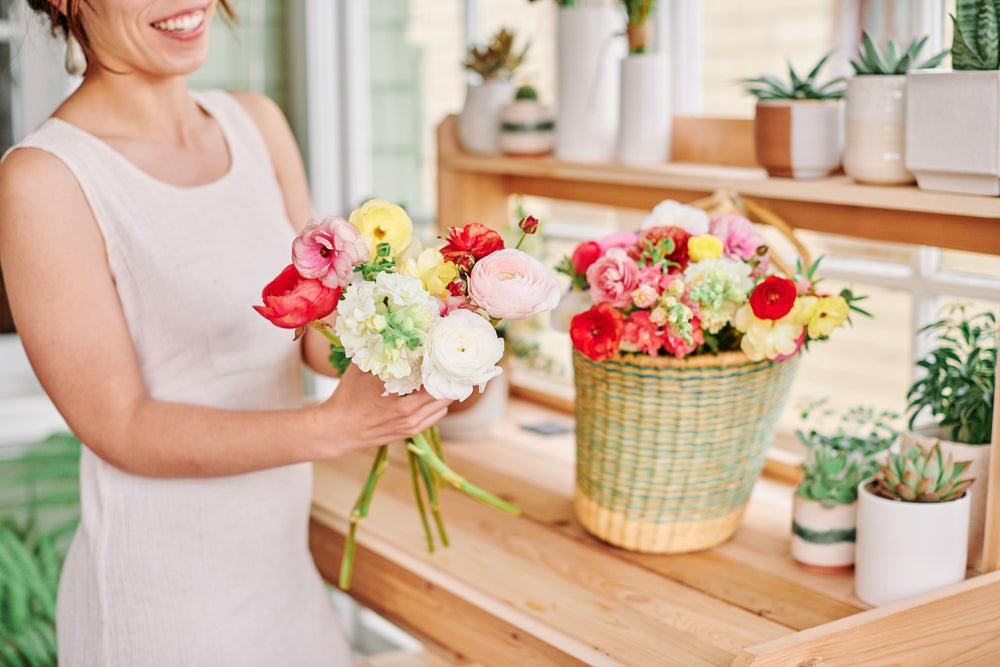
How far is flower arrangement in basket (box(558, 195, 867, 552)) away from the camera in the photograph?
153 centimetres

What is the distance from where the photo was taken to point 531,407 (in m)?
2.54

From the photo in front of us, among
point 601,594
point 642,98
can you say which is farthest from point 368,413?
point 642,98

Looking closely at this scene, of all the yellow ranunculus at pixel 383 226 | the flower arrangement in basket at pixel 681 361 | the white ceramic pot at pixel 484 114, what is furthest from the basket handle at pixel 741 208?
the yellow ranunculus at pixel 383 226

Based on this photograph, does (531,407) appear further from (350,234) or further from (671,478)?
(350,234)

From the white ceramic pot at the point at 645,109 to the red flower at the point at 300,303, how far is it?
90 centimetres

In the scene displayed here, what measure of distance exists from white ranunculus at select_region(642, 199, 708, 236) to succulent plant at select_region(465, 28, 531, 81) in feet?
2.33

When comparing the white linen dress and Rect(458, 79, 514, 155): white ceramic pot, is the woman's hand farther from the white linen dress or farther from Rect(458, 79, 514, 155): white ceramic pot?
Rect(458, 79, 514, 155): white ceramic pot

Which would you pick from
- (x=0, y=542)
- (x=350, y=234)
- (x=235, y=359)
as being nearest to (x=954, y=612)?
(x=350, y=234)

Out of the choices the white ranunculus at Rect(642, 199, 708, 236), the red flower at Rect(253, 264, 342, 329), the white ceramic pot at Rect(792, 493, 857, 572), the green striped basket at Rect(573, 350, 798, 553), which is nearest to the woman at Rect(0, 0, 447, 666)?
the red flower at Rect(253, 264, 342, 329)

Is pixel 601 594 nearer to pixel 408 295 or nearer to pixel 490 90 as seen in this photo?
pixel 408 295

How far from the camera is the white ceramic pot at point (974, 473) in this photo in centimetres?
154

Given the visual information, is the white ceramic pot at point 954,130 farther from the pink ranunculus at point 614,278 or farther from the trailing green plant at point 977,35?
the pink ranunculus at point 614,278

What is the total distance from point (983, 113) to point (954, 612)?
0.58 m

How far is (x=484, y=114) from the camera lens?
2287 millimetres
